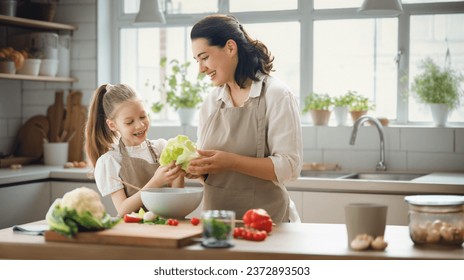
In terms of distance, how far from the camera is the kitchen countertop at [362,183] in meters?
4.04

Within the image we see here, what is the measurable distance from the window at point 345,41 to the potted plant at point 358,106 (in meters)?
0.15

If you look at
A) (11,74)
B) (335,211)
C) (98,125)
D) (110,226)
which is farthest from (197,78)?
(110,226)

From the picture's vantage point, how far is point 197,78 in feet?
18.0

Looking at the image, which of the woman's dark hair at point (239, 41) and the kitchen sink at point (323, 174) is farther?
the kitchen sink at point (323, 174)

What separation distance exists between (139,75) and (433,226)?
12.8 feet

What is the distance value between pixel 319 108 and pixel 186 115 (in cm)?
101

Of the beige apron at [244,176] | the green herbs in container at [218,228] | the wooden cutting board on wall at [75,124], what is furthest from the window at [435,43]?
the green herbs in container at [218,228]

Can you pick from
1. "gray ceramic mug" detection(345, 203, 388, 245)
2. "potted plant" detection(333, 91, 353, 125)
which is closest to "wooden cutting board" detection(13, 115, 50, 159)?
"potted plant" detection(333, 91, 353, 125)

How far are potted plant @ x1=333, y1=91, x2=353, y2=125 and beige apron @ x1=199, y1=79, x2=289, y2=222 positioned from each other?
211 centimetres

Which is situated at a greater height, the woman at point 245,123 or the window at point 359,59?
the window at point 359,59

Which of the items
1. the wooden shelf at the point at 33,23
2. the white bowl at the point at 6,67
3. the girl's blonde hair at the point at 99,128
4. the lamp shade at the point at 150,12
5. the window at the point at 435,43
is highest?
the lamp shade at the point at 150,12

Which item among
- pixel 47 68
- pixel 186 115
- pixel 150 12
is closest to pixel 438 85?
pixel 186 115

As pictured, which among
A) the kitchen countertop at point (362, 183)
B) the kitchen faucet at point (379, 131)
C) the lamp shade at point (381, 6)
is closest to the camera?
the kitchen countertop at point (362, 183)

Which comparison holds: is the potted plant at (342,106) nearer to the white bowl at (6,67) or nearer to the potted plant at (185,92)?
the potted plant at (185,92)
